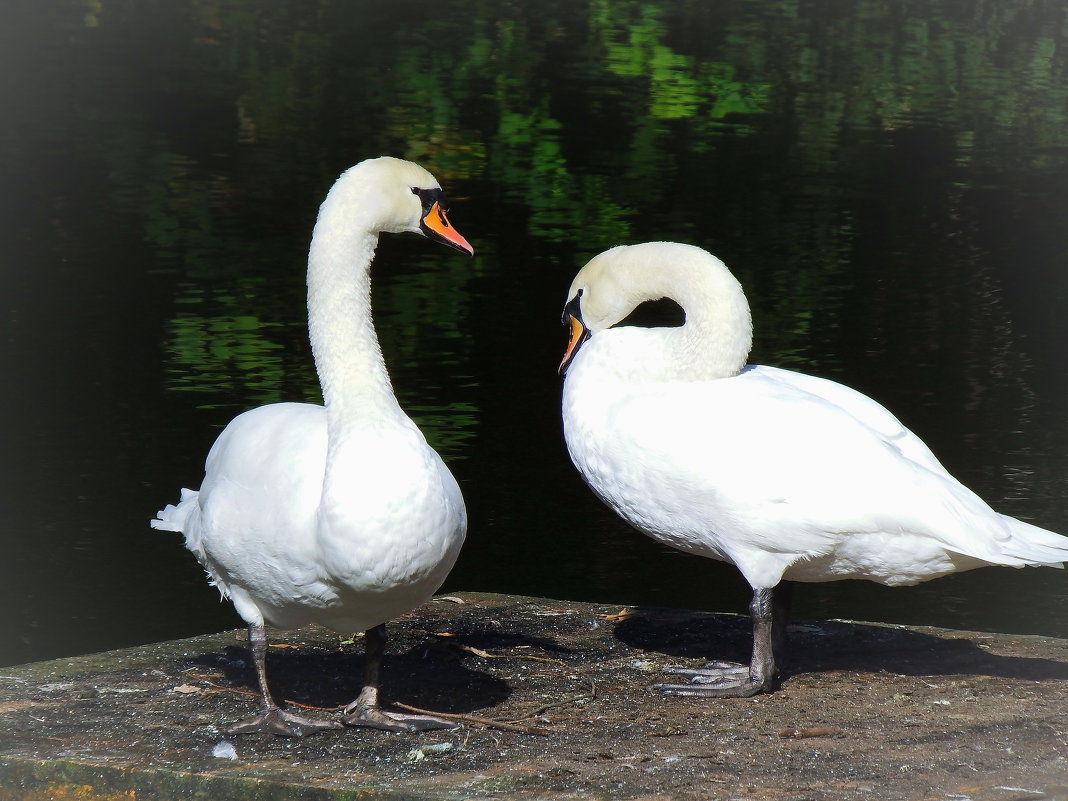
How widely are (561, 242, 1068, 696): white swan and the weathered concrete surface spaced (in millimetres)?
361

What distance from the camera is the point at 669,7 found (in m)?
33.7

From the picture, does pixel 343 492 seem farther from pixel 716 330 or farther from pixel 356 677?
pixel 716 330

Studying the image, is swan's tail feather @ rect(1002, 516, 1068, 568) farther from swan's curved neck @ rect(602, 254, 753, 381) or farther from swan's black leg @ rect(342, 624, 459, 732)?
swan's black leg @ rect(342, 624, 459, 732)

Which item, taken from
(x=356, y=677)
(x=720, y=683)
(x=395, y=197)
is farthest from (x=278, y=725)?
(x=395, y=197)

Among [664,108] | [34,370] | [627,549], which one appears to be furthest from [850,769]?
[664,108]

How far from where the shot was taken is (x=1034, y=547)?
4633 mm

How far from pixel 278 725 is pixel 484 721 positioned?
2.07ft

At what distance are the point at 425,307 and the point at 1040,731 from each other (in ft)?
32.5

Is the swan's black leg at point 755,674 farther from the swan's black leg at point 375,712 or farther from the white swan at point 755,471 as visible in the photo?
the swan's black leg at point 375,712

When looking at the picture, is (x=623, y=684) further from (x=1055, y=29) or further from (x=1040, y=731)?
(x=1055, y=29)

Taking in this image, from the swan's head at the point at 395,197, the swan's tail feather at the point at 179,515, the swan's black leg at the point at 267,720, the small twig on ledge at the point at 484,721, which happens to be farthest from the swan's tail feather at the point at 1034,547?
the swan's tail feather at the point at 179,515

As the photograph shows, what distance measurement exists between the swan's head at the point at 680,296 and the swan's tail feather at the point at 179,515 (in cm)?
164

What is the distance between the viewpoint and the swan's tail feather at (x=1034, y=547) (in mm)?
4594

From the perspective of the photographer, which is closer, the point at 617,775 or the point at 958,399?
the point at 617,775
